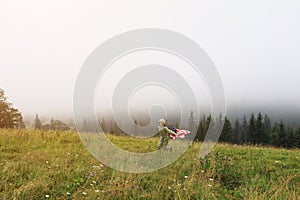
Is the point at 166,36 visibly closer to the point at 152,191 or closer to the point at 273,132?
the point at 152,191

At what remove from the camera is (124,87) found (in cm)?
780

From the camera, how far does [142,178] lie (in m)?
6.78

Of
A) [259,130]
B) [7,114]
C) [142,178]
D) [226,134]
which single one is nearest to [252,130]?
[259,130]

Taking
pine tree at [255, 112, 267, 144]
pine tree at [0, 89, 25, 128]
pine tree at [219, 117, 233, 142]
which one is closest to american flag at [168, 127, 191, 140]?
pine tree at [0, 89, 25, 128]

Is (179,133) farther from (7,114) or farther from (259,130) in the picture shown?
(259,130)

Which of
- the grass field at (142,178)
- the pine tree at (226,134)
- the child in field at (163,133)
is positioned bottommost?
the pine tree at (226,134)

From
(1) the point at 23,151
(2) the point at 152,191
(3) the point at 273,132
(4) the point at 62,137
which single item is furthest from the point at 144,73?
(3) the point at 273,132

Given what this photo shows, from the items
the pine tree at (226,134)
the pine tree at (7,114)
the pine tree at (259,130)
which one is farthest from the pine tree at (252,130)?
the pine tree at (7,114)

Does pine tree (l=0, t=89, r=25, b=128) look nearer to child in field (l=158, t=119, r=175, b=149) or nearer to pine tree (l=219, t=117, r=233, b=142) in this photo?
child in field (l=158, t=119, r=175, b=149)

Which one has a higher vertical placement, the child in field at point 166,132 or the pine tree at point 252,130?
the child in field at point 166,132

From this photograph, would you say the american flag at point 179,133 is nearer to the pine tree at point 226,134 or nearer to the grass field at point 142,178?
the grass field at point 142,178

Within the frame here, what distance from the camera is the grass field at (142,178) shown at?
5902 millimetres

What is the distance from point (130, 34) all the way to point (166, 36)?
0.90 m

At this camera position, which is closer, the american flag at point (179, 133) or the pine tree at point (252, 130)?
the american flag at point (179, 133)
